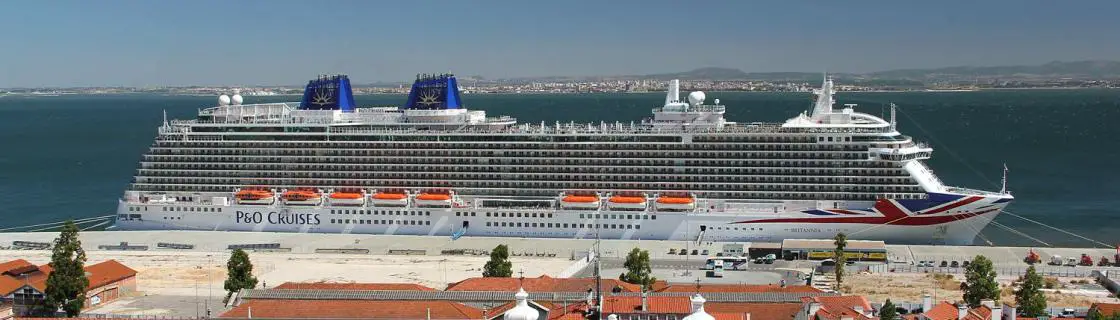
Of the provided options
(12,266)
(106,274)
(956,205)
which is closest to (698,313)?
(106,274)

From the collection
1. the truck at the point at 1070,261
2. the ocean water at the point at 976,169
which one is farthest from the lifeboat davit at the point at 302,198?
the truck at the point at 1070,261

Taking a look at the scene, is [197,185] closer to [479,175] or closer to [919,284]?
[479,175]

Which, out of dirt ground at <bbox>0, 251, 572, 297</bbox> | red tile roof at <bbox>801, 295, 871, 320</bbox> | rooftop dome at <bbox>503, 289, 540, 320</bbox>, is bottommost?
dirt ground at <bbox>0, 251, 572, 297</bbox>

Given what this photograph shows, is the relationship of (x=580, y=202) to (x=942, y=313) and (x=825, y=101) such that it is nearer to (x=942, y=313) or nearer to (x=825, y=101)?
(x=825, y=101)

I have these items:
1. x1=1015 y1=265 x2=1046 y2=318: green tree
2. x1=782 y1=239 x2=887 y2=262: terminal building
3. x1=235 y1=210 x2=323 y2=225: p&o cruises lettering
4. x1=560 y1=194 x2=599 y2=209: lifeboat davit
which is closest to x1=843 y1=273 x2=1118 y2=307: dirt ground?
x1=1015 y1=265 x2=1046 y2=318: green tree

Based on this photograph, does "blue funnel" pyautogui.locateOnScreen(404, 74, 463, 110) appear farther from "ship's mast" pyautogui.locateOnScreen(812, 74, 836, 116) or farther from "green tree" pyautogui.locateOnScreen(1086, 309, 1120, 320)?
"green tree" pyautogui.locateOnScreen(1086, 309, 1120, 320)

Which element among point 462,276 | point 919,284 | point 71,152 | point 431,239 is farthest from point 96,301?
point 71,152
